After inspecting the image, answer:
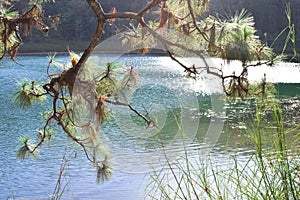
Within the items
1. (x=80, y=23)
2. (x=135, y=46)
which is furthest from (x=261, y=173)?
(x=80, y=23)

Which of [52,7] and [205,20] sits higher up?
[52,7]

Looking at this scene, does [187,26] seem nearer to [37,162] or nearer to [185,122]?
[37,162]

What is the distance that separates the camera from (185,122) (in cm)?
1150

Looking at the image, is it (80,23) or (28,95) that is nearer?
(28,95)

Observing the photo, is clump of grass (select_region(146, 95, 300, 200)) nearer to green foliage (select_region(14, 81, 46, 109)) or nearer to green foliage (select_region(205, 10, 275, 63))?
green foliage (select_region(205, 10, 275, 63))

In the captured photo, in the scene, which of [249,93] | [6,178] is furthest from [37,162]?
[249,93]

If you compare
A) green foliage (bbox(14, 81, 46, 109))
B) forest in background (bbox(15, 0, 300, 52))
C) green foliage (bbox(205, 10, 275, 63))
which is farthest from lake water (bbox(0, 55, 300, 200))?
forest in background (bbox(15, 0, 300, 52))

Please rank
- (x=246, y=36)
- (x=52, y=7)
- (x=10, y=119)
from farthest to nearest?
1. (x=52, y=7)
2. (x=10, y=119)
3. (x=246, y=36)

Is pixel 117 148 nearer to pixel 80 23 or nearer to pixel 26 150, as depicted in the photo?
pixel 26 150

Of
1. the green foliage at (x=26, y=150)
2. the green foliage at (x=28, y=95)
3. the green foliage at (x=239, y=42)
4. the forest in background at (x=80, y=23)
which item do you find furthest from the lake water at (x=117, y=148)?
the forest in background at (x=80, y=23)

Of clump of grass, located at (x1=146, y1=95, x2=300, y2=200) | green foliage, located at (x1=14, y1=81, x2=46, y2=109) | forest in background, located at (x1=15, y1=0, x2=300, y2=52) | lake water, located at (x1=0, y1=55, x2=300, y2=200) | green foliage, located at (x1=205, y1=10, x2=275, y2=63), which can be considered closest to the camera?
clump of grass, located at (x1=146, y1=95, x2=300, y2=200)

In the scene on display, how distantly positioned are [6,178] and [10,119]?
4.08 m

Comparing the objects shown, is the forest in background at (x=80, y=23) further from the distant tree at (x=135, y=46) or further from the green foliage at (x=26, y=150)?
the distant tree at (x=135, y=46)

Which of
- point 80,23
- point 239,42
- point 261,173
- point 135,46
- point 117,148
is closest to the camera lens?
point 261,173
